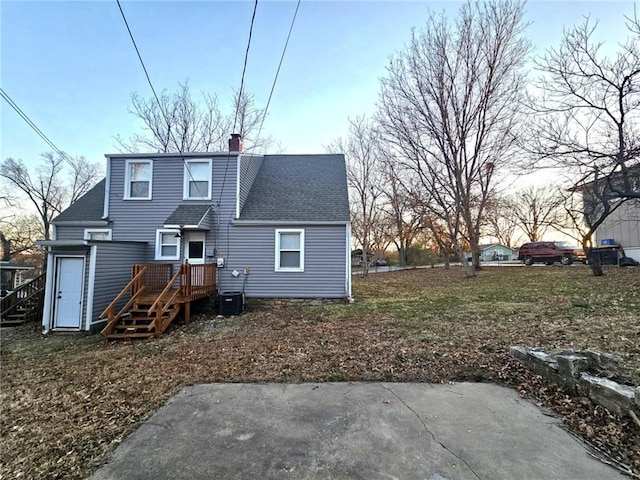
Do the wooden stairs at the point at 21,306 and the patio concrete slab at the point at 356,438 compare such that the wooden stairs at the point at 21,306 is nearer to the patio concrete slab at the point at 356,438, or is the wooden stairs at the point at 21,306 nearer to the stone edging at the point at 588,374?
the patio concrete slab at the point at 356,438

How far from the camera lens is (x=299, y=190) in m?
11.5

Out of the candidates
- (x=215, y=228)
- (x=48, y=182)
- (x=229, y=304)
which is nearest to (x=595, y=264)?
(x=229, y=304)

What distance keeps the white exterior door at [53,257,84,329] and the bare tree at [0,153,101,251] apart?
2305 centimetres

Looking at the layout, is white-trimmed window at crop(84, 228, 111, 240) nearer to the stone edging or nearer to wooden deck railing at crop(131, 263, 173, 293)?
wooden deck railing at crop(131, 263, 173, 293)

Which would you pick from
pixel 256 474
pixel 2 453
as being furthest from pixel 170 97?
pixel 256 474

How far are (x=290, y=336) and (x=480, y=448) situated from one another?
4.37 m

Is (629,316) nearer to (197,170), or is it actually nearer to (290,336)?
(290,336)

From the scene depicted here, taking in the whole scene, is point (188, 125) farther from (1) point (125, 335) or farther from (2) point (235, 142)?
(1) point (125, 335)

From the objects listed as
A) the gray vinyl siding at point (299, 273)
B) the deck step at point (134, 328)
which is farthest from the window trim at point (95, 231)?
the deck step at point (134, 328)

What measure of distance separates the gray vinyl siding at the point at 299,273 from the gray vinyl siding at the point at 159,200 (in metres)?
1.50

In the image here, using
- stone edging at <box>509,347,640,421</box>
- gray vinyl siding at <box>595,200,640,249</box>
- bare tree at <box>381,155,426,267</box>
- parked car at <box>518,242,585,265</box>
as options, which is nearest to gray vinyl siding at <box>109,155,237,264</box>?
stone edging at <box>509,347,640,421</box>

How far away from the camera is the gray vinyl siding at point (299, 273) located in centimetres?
991

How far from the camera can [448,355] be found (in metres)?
4.75

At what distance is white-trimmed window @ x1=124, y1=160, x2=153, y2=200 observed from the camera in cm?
1062
